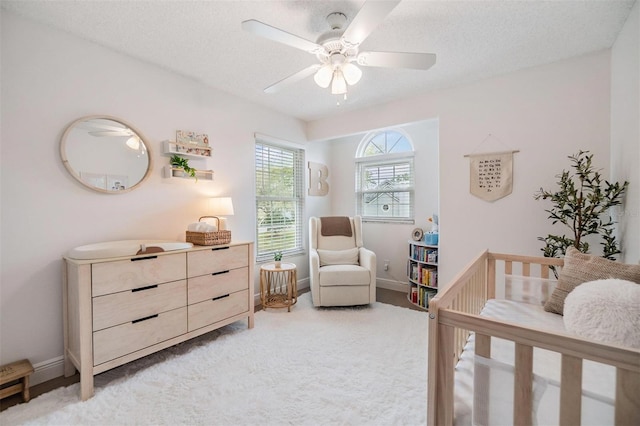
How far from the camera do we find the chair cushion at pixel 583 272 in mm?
1338

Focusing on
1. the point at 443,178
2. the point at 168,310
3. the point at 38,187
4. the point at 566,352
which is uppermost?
the point at 443,178

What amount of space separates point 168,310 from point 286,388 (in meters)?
1.05

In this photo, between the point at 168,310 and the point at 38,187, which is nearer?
the point at 38,187

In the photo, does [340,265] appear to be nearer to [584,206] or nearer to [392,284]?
[392,284]

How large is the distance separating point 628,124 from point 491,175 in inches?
38.2

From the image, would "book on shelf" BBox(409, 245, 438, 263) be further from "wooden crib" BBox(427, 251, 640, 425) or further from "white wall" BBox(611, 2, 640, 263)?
"wooden crib" BBox(427, 251, 640, 425)

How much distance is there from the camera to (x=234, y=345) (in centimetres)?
232

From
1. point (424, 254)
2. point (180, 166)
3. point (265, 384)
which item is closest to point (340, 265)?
point (424, 254)

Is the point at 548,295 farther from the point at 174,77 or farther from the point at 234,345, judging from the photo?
the point at 174,77

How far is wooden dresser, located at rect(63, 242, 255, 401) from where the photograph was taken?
5.59ft

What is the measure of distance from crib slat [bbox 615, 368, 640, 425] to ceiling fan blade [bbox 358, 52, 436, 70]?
1628mm

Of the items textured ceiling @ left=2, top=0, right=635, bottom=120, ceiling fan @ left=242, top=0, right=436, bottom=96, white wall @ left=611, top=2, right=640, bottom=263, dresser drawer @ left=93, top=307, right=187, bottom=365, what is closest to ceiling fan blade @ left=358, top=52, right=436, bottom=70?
ceiling fan @ left=242, top=0, right=436, bottom=96

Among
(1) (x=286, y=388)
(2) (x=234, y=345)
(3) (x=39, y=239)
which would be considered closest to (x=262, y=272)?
(2) (x=234, y=345)

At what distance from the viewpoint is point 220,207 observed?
8.79 feet
